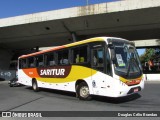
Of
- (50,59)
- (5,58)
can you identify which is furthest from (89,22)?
(5,58)

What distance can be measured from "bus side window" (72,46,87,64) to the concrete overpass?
14.6m

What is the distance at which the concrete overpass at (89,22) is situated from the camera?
1030 inches

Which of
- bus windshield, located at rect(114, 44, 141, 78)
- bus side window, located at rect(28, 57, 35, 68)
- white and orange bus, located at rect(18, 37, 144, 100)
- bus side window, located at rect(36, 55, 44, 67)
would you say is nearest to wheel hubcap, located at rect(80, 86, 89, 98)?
white and orange bus, located at rect(18, 37, 144, 100)

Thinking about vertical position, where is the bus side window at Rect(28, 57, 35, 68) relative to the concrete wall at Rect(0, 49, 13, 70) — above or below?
below

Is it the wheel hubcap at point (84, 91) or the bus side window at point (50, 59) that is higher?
the bus side window at point (50, 59)

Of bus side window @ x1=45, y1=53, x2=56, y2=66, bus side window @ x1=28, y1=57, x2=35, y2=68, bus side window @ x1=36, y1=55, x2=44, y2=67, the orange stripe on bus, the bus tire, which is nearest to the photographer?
the bus tire

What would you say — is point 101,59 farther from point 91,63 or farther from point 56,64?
point 56,64

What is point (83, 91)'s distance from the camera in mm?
12344

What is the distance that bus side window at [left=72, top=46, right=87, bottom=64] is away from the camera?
1216cm

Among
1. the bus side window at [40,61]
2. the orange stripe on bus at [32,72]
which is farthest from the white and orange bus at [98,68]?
the orange stripe on bus at [32,72]

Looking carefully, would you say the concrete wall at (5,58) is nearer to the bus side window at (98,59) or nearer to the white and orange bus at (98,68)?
the white and orange bus at (98,68)

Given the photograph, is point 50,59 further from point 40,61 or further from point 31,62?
point 31,62

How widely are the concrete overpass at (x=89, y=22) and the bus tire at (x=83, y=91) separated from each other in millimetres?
15453

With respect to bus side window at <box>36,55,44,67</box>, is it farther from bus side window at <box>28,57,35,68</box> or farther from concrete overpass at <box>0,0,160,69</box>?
concrete overpass at <box>0,0,160,69</box>
